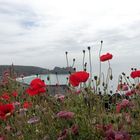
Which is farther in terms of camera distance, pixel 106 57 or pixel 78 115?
pixel 106 57

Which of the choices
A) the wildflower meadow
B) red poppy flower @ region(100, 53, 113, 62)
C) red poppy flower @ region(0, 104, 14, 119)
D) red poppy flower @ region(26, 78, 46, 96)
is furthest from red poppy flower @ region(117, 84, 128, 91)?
red poppy flower @ region(0, 104, 14, 119)

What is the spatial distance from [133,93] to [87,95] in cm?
61

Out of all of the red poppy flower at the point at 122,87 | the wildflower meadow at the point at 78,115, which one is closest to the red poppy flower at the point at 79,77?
the wildflower meadow at the point at 78,115

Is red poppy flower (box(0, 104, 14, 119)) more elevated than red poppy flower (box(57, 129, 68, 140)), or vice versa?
red poppy flower (box(0, 104, 14, 119))

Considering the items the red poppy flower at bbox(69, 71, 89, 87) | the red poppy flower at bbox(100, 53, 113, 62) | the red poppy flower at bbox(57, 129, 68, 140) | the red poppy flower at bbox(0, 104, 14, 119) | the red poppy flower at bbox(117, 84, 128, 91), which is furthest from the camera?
the red poppy flower at bbox(117, 84, 128, 91)

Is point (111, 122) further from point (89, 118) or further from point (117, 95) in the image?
point (117, 95)

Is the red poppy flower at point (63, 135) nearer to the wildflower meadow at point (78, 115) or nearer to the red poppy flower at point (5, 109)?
the wildflower meadow at point (78, 115)

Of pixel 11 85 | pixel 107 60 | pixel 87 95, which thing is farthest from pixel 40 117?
pixel 11 85

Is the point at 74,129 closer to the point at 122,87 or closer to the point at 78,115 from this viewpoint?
the point at 78,115

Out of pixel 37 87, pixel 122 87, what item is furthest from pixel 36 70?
pixel 37 87

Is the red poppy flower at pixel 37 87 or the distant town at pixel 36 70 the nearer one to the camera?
the red poppy flower at pixel 37 87

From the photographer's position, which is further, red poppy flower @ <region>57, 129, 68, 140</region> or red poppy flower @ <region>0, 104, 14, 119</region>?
red poppy flower @ <region>0, 104, 14, 119</region>

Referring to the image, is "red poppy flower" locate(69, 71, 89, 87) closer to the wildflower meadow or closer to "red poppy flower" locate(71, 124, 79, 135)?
the wildflower meadow

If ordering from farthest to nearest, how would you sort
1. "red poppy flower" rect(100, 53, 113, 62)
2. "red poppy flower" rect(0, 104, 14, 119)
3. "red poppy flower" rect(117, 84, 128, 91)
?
"red poppy flower" rect(117, 84, 128, 91), "red poppy flower" rect(100, 53, 113, 62), "red poppy flower" rect(0, 104, 14, 119)
